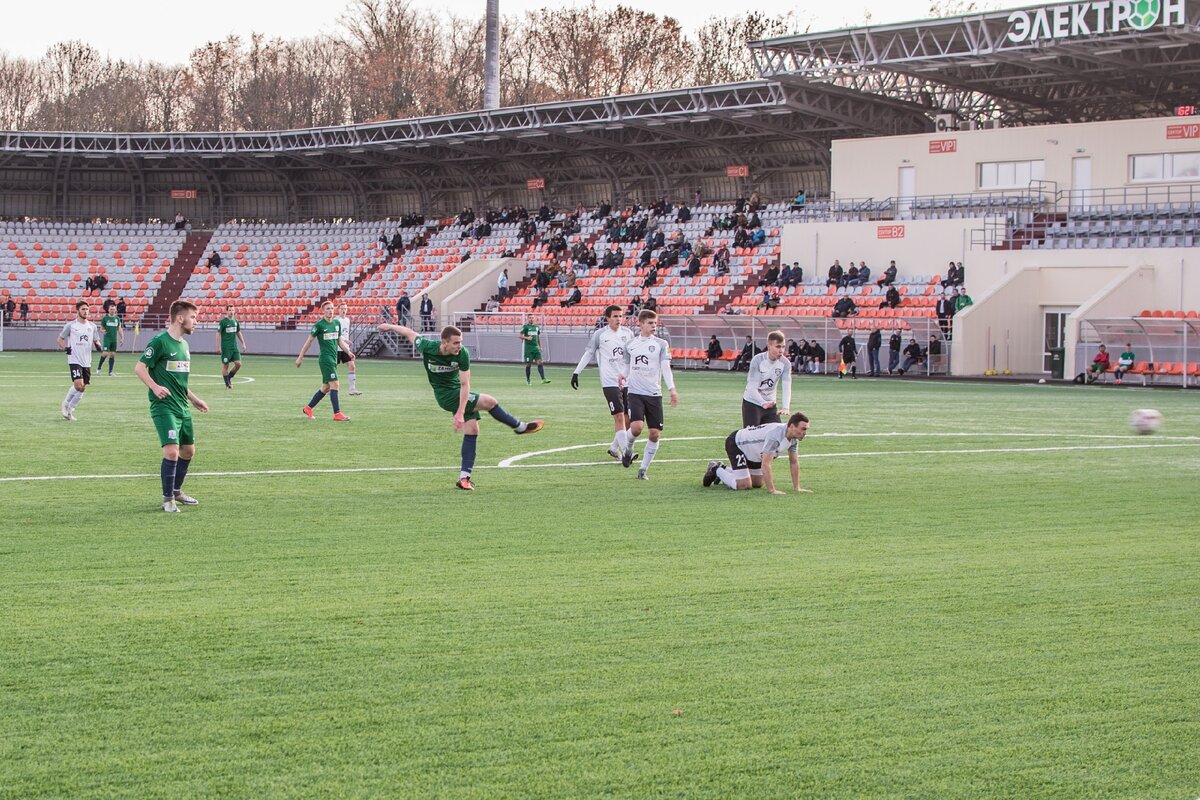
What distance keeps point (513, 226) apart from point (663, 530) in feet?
176

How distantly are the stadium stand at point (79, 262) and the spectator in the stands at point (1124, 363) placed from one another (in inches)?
1708

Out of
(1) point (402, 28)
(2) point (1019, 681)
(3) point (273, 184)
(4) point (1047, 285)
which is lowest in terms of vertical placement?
(2) point (1019, 681)

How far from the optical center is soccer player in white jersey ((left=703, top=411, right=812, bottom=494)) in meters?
13.4

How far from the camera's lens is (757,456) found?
14.0m

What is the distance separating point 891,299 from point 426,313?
2024 cm

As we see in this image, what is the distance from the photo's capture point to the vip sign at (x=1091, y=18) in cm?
3906

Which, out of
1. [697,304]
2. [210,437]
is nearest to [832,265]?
[697,304]

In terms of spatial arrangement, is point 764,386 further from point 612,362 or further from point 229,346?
point 229,346

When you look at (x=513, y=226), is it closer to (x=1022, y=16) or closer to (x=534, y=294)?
(x=534, y=294)

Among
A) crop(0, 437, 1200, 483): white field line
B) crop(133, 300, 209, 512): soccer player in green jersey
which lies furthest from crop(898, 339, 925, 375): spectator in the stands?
crop(133, 300, 209, 512): soccer player in green jersey

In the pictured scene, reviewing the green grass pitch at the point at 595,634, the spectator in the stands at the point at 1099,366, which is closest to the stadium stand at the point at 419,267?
the spectator in the stands at the point at 1099,366

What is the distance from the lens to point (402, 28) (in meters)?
77.8

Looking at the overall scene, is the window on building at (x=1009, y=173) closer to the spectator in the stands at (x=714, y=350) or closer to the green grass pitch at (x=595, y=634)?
the spectator in the stands at (x=714, y=350)

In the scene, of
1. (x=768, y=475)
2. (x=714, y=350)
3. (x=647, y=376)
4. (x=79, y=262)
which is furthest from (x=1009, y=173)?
(x=79, y=262)
